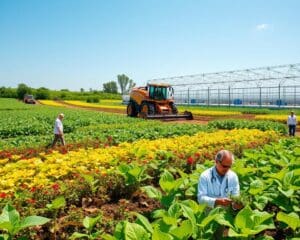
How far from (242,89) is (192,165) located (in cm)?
3408

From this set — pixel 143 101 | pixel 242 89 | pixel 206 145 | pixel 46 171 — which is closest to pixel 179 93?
pixel 242 89

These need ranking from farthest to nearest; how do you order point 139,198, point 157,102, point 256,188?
point 157,102, point 139,198, point 256,188

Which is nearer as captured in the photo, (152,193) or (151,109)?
(152,193)

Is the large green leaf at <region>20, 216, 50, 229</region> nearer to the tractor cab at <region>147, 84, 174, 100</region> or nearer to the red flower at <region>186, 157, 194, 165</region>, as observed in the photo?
the red flower at <region>186, 157, 194, 165</region>

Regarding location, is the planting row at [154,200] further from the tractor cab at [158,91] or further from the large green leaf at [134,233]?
the tractor cab at [158,91]

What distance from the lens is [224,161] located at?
3.92 m

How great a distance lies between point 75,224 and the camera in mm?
4164

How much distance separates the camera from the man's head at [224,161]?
3910 mm

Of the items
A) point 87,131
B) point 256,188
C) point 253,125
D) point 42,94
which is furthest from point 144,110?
point 42,94

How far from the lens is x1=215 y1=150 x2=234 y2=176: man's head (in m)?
3.91

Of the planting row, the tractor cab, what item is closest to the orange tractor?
the tractor cab

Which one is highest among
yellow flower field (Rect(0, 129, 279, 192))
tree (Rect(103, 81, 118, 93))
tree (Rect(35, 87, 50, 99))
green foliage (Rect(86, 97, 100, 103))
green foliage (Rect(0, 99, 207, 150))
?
tree (Rect(103, 81, 118, 93))

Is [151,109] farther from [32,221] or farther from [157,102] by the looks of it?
[32,221]

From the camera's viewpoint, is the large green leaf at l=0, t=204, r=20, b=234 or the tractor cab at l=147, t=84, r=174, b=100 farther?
the tractor cab at l=147, t=84, r=174, b=100
